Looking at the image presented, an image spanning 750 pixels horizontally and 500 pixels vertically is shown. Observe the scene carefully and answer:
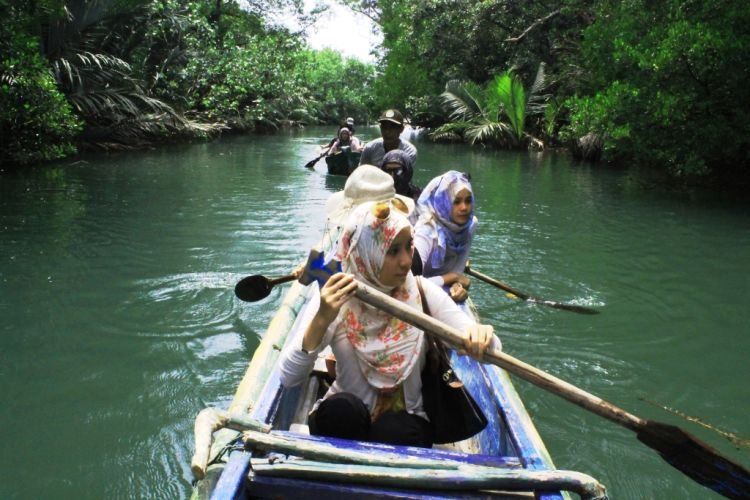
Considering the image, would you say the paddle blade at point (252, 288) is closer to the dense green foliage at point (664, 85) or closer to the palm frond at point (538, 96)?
the dense green foliage at point (664, 85)

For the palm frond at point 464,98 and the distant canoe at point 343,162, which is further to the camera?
the palm frond at point 464,98

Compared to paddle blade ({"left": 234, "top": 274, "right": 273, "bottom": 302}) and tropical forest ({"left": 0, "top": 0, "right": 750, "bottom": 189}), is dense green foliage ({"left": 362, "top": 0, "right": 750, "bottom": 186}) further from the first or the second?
paddle blade ({"left": 234, "top": 274, "right": 273, "bottom": 302})

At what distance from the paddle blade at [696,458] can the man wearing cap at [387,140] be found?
3.82 metres

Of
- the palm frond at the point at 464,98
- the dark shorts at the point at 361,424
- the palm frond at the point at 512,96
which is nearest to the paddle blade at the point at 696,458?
the dark shorts at the point at 361,424

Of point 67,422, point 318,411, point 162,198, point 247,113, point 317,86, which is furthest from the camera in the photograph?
point 317,86

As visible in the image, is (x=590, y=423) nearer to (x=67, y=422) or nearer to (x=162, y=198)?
(x=67, y=422)

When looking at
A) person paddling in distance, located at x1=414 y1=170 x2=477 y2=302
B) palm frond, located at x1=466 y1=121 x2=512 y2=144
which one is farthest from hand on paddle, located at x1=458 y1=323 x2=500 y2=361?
palm frond, located at x1=466 y1=121 x2=512 y2=144

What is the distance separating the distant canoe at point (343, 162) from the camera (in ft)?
42.3

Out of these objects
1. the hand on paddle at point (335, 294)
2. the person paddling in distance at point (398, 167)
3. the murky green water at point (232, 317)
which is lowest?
the murky green water at point (232, 317)

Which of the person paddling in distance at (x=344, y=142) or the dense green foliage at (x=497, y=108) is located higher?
the dense green foliage at (x=497, y=108)

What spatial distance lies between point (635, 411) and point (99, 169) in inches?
471

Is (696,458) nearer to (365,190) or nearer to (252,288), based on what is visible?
(365,190)

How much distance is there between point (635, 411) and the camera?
13.7ft

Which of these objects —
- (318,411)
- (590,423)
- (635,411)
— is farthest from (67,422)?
(635,411)
